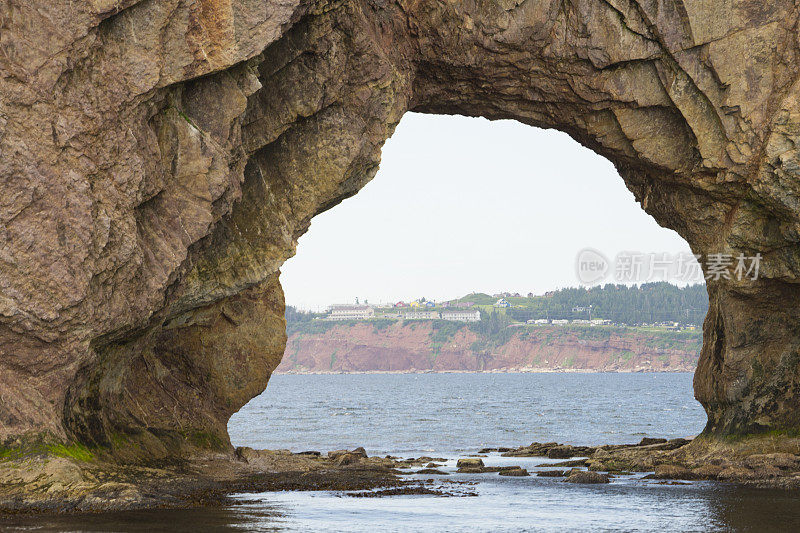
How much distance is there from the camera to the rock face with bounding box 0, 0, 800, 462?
19.4 metres

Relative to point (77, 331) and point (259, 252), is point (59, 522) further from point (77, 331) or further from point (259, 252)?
point (259, 252)

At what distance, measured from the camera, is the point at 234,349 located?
106 ft

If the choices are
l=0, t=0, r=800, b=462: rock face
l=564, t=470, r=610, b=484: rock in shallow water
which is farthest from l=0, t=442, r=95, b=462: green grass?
l=564, t=470, r=610, b=484: rock in shallow water

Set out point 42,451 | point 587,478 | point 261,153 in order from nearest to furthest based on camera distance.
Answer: point 42,451
point 261,153
point 587,478

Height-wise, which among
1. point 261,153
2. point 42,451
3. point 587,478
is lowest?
point 587,478

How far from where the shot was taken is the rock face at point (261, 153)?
19375 millimetres

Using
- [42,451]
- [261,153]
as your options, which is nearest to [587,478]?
[261,153]

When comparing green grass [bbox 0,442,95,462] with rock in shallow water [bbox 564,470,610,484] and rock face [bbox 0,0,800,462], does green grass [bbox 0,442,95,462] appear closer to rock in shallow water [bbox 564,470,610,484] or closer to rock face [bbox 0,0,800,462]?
rock face [bbox 0,0,800,462]

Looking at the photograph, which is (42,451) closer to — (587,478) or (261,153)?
(261,153)

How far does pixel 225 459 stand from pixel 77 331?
10175 millimetres

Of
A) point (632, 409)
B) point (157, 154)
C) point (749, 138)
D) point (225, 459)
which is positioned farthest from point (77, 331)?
point (632, 409)

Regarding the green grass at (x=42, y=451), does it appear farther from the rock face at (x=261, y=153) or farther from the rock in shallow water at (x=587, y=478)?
the rock in shallow water at (x=587, y=478)

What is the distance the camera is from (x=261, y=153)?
87.1 ft

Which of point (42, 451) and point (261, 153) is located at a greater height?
point (261, 153)
